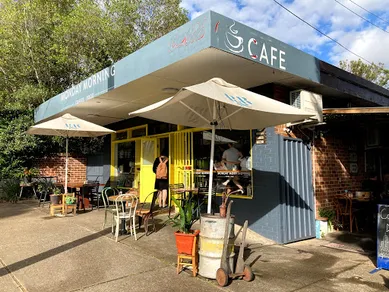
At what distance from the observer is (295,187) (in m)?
6.52

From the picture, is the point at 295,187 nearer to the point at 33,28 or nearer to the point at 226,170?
the point at 226,170

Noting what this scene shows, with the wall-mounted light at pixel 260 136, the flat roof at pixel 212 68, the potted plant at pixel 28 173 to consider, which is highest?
the flat roof at pixel 212 68

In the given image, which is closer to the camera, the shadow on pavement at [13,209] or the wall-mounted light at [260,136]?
the wall-mounted light at [260,136]

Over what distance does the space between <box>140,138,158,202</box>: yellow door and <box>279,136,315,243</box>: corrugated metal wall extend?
4.74 metres

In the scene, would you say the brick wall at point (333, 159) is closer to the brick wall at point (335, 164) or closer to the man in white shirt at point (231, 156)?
the brick wall at point (335, 164)

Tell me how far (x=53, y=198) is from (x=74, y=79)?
29.1ft

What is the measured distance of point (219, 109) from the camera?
4707mm

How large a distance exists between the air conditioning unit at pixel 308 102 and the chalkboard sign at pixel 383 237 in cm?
231

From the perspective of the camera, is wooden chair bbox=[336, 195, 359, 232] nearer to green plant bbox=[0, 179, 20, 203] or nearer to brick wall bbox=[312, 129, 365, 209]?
brick wall bbox=[312, 129, 365, 209]

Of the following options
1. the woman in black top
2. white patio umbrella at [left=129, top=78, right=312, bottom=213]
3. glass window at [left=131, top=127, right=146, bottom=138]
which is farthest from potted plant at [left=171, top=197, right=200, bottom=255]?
glass window at [left=131, top=127, right=146, bottom=138]

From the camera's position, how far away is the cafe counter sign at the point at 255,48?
488 cm

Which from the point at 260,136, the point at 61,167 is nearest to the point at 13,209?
the point at 61,167

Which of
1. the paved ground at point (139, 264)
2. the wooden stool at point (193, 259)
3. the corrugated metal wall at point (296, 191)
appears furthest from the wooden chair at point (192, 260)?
the corrugated metal wall at point (296, 191)

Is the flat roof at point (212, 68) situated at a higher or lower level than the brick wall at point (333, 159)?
higher
